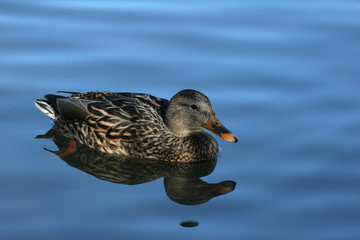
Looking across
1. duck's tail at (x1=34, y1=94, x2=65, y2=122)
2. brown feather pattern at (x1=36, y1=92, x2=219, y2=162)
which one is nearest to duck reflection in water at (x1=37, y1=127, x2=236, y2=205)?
brown feather pattern at (x1=36, y1=92, x2=219, y2=162)

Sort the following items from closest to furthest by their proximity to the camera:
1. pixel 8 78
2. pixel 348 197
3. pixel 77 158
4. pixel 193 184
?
pixel 348 197
pixel 193 184
pixel 77 158
pixel 8 78

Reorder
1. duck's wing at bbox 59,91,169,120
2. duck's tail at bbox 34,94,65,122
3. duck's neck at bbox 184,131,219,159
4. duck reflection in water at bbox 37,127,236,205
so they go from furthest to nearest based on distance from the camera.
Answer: duck's tail at bbox 34,94,65,122 → duck's wing at bbox 59,91,169,120 → duck's neck at bbox 184,131,219,159 → duck reflection in water at bbox 37,127,236,205

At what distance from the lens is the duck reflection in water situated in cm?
710

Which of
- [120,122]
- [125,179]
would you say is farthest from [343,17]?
[125,179]

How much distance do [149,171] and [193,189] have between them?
2.44ft

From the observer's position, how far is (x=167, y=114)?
8297 millimetres

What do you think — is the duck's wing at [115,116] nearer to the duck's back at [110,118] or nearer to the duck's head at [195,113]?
the duck's back at [110,118]

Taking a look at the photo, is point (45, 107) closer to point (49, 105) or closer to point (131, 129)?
point (49, 105)

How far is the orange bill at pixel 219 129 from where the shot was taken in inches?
307

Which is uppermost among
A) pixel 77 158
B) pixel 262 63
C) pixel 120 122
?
pixel 262 63

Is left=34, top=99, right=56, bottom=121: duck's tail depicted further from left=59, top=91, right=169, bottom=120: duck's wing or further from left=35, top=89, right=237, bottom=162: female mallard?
left=59, top=91, right=169, bottom=120: duck's wing

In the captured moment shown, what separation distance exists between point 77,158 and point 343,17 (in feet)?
19.4

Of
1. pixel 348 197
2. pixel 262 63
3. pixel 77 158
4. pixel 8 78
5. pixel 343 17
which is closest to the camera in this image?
pixel 348 197

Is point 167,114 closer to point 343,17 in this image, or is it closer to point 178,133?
point 178,133
